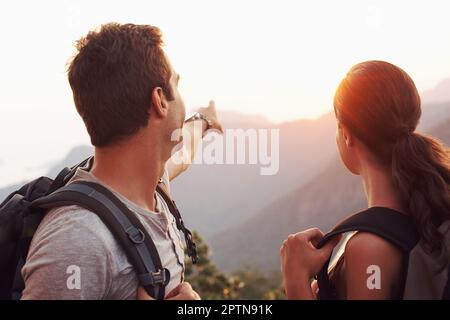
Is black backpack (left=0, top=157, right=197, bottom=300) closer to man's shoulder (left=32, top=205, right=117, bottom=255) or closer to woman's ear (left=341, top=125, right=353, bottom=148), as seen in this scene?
man's shoulder (left=32, top=205, right=117, bottom=255)

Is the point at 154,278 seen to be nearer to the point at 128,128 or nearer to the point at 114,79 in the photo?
the point at 128,128

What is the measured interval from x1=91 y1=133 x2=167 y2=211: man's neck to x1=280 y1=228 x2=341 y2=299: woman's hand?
1.97 feet

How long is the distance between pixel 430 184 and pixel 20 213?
1.49 meters

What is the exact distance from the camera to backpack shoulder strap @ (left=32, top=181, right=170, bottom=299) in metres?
1.88

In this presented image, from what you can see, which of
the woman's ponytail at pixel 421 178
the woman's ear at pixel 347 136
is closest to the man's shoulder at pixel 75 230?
the woman's ear at pixel 347 136

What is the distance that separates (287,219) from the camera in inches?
3514

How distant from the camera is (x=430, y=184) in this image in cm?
206

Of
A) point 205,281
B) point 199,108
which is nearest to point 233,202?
point 205,281

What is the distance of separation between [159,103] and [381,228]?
972 mm

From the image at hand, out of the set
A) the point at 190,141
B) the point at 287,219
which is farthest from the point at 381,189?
the point at 287,219

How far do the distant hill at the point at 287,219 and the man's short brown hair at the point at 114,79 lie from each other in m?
72.0

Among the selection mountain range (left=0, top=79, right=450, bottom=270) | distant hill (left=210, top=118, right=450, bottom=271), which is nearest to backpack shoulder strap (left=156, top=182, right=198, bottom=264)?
mountain range (left=0, top=79, right=450, bottom=270)

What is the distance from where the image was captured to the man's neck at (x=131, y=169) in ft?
7.14
